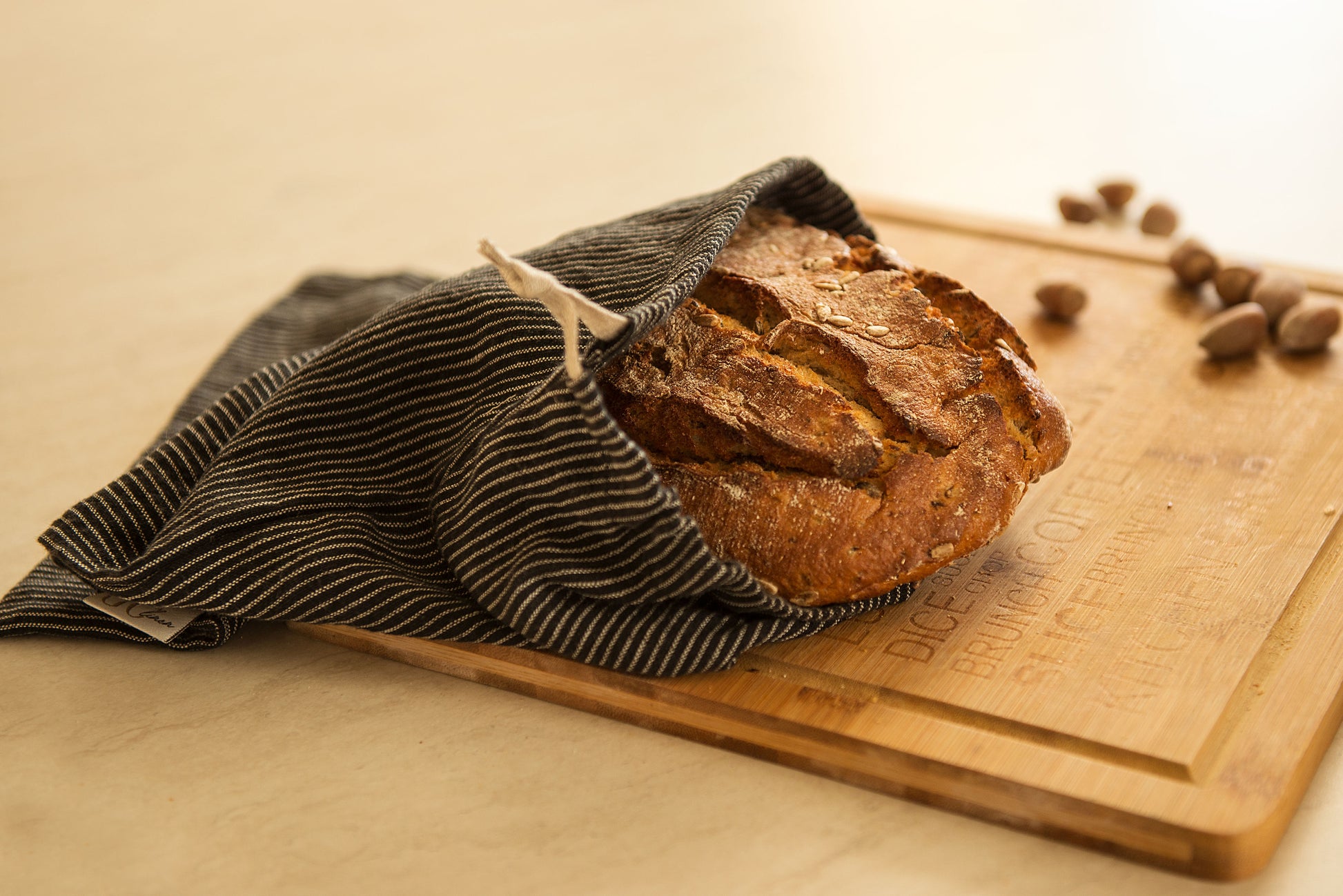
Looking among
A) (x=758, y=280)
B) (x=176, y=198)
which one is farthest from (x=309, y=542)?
(x=176, y=198)

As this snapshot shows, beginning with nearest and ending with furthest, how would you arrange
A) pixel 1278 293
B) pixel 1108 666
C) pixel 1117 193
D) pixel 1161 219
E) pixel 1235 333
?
pixel 1108 666
pixel 1235 333
pixel 1278 293
pixel 1161 219
pixel 1117 193

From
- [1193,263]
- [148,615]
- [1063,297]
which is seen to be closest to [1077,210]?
[1193,263]

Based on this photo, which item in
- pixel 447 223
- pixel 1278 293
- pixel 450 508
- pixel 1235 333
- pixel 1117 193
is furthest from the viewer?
pixel 447 223

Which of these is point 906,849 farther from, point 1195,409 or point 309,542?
point 1195,409

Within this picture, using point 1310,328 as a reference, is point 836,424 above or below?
above

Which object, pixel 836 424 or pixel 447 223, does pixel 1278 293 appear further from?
pixel 447 223
